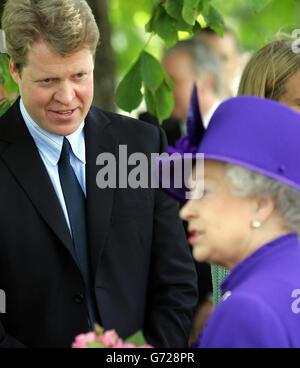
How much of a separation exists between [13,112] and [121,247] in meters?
0.70

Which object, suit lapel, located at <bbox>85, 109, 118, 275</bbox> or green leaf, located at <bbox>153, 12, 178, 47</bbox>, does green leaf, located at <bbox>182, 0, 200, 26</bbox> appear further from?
suit lapel, located at <bbox>85, 109, 118, 275</bbox>

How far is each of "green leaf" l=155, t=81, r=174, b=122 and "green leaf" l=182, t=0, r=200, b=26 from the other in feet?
1.95

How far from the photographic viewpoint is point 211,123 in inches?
130

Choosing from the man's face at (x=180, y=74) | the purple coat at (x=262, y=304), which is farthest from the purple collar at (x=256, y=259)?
the man's face at (x=180, y=74)

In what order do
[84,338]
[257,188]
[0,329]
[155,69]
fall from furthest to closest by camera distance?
1. [155,69]
2. [0,329]
3. [257,188]
4. [84,338]

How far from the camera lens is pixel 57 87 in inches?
163

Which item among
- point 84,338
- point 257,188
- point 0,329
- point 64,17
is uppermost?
point 64,17

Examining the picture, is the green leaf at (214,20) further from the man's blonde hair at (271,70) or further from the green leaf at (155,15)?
the man's blonde hair at (271,70)

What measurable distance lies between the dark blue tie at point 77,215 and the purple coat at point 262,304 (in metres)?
1.10

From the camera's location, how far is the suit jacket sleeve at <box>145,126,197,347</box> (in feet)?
14.2

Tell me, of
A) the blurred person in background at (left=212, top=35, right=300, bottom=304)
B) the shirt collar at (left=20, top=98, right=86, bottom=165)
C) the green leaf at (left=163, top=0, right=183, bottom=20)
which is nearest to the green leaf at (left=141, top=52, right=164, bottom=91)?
the green leaf at (left=163, top=0, right=183, bottom=20)

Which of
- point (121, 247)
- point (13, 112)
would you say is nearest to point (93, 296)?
point (121, 247)

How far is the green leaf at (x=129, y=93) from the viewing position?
206 inches
